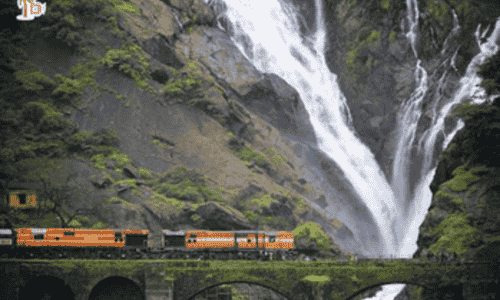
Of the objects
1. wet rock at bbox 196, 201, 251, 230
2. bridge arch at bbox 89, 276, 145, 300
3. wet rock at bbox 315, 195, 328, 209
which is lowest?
bridge arch at bbox 89, 276, 145, 300

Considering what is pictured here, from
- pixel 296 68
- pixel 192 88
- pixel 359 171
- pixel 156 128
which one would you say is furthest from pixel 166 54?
pixel 359 171

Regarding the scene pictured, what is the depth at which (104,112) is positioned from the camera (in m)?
49.8

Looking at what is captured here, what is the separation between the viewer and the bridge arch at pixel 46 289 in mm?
32062

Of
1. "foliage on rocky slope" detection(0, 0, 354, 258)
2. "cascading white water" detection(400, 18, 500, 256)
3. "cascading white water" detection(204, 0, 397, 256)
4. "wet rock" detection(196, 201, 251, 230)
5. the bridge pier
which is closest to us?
the bridge pier


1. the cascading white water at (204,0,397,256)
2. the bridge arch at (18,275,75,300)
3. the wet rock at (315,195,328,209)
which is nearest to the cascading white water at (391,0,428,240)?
the cascading white water at (204,0,397,256)

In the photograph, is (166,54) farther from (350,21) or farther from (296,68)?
(350,21)

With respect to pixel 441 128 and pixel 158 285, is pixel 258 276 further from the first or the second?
pixel 441 128

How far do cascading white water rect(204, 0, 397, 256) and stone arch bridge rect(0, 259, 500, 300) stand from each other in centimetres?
2640

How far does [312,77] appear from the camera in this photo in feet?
226

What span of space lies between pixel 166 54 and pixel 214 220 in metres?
22.8

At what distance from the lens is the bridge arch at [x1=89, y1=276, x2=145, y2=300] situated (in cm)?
3316

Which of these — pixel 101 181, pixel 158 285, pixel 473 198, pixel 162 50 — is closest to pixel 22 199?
pixel 101 181

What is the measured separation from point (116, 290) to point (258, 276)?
1052 cm

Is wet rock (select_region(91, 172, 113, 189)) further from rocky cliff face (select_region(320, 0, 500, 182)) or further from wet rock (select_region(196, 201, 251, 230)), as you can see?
rocky cliff face (select_region(320, 0, 500, 182))
